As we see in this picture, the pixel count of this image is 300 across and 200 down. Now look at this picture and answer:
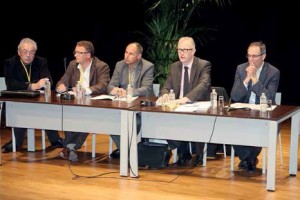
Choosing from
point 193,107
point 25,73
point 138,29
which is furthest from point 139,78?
point 138,29

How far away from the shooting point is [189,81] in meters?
6.98

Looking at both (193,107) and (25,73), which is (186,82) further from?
(25,73)

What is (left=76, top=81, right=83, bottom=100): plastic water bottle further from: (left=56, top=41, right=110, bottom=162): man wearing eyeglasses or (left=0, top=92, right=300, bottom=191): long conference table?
(left=56, top=41, right=110, bottom=162): man wearing eyeglasses

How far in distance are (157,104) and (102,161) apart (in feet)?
3.08

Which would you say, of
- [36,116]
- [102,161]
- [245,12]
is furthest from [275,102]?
[245,12]

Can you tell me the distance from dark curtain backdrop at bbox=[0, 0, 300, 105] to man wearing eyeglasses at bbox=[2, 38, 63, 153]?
1.92m

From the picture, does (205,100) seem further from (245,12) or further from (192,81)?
(245,12)

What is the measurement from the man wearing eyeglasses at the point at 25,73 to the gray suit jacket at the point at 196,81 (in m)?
1.38

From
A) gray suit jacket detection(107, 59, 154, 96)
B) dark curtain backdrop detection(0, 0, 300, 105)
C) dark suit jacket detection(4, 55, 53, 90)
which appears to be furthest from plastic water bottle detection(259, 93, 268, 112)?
dark curtain backdrop detection(0, 0, 300, 105)

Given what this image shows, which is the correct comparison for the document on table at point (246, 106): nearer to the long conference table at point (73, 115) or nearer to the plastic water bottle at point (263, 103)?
the plastic water bottle at point (263, 103)

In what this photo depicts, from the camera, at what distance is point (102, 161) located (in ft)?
23.2

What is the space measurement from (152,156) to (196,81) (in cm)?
85

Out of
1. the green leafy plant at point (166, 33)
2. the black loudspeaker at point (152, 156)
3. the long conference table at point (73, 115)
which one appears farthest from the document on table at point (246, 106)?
the green leafy plant at point (166, 33)

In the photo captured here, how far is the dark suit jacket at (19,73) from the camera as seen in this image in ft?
24.5
